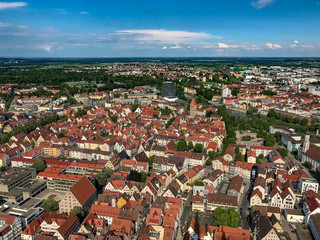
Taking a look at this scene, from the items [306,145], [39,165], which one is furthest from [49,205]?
[306,145]

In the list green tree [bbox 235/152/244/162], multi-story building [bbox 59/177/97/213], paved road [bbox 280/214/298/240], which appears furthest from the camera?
green tree [bbox 235/152/244/162]

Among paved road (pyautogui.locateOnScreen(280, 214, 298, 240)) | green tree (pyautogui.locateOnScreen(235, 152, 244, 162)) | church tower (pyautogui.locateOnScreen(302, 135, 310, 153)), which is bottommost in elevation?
paved road (pyautogui.locateOnScreen(280, 214, 298, 240))

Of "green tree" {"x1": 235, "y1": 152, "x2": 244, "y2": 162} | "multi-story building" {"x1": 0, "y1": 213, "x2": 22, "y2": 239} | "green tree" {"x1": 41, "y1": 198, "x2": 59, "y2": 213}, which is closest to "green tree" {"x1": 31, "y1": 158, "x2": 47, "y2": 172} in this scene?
"green tree" {"x1": 41, "y1": 198, "x2": 59, "y2": 213}

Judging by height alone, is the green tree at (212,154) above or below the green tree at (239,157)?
below

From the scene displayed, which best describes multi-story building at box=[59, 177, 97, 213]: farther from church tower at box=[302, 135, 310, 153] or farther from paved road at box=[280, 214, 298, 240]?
church tower at box=[302, 135, 310, 153]

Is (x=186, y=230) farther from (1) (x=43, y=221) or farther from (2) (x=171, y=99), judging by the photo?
(2) (x=171, y=99)

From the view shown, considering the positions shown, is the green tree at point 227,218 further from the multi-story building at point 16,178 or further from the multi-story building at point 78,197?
the multi-story building at point 16,178

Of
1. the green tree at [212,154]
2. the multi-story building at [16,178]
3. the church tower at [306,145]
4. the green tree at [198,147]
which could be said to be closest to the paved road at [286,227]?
the green tree at [212,154]

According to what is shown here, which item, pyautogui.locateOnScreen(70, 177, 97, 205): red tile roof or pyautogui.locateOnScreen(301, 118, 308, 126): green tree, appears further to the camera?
pyautogui.locateOnScreen(301, 118, 308, 126): green tree

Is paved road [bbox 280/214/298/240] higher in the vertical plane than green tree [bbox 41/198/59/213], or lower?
lower

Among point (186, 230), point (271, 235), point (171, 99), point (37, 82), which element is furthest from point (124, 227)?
point (37, 82)

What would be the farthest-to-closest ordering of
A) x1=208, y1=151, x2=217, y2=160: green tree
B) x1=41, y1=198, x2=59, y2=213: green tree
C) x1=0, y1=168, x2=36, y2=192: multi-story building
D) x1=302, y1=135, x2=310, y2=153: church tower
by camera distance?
x1=302, y1=135, x2=310, y2=153: church tower
x1=208, y1=151, x2=217, y2=160: green tree
x1=0, y1=168, x2=36, y2=192: multi-story building
x1=41, y1=198, x2=59, y2=213: green tree
